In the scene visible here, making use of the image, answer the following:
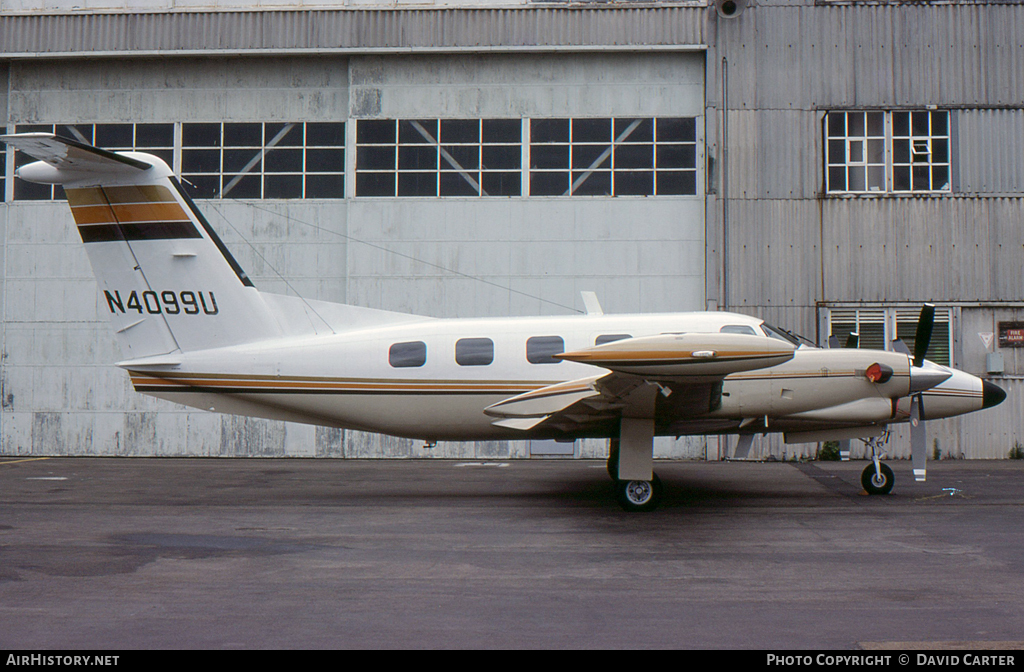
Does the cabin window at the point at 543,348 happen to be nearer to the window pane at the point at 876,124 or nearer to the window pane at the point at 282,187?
the window pane at the point at 282,187

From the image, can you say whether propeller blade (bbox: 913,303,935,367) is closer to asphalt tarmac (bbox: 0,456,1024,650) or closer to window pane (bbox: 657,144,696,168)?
asphalt tarmac (bbox: 0,456,1024,650)

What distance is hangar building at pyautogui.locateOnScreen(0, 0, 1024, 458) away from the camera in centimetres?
1622

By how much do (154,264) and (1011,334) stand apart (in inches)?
643

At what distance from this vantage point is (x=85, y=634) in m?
4.73

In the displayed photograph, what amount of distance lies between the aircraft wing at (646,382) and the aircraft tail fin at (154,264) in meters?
4.01

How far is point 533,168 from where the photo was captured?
1688 centimetres

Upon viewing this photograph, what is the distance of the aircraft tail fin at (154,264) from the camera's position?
33.6 feet

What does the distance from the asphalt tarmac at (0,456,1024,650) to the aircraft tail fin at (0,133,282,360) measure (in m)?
2.30

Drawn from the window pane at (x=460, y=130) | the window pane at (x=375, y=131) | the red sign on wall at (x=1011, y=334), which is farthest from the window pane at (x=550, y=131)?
the red sign on wall at (x=1011, y=334)

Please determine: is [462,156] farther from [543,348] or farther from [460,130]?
[543,348]

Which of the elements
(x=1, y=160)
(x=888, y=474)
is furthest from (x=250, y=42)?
(x=888, y=474)

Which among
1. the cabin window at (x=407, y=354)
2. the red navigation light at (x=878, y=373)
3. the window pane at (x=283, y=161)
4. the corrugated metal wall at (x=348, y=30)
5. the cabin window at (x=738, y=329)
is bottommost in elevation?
the red navigation light at (x=878, y=373)

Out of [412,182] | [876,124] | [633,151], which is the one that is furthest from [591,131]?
[876,124]

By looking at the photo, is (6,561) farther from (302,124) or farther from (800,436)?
(302,124)
